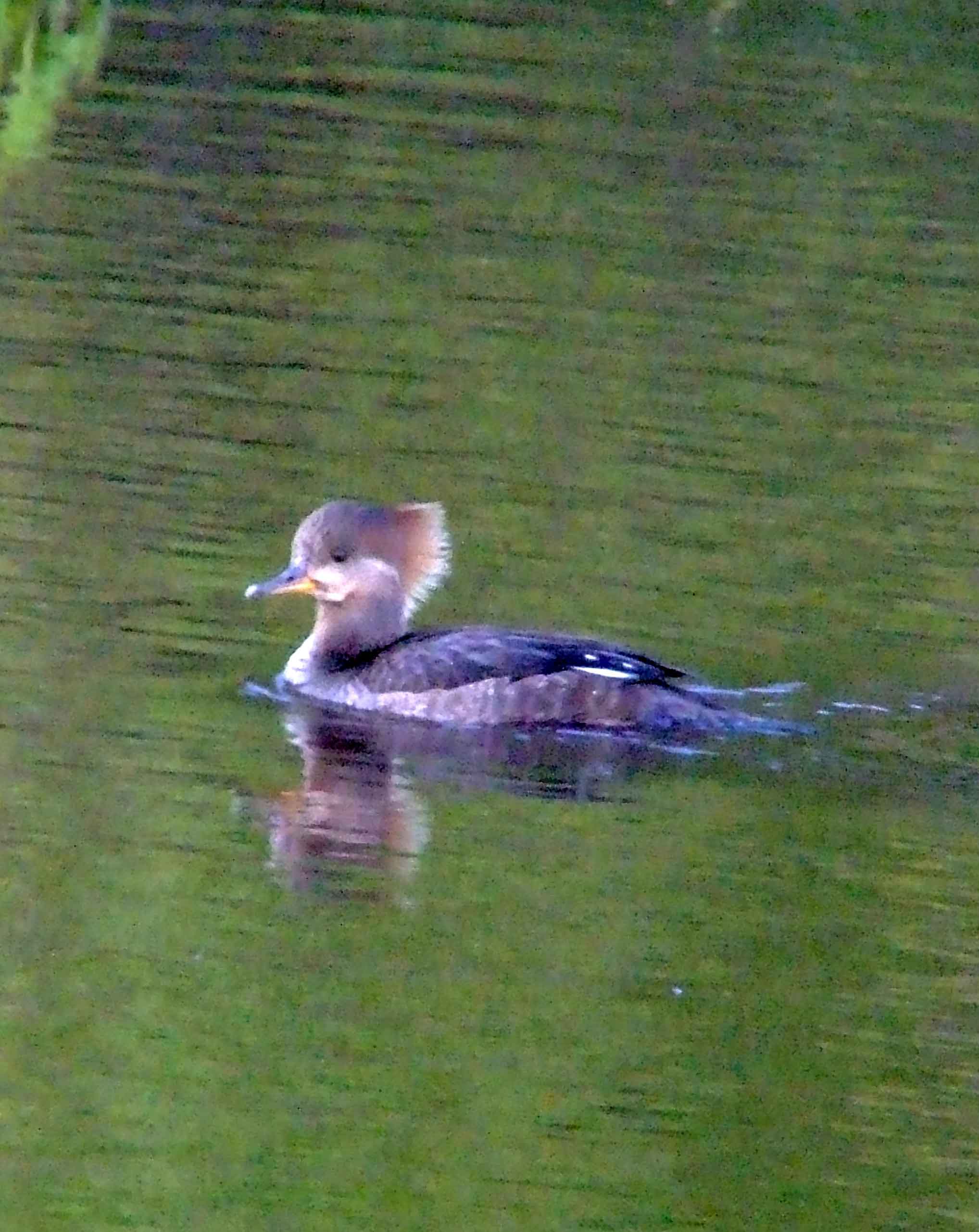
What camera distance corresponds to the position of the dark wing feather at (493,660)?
11.7 meters

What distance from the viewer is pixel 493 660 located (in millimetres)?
11891

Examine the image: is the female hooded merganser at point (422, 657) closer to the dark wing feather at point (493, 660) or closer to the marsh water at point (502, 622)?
the dark wing feather at point (493, 660)

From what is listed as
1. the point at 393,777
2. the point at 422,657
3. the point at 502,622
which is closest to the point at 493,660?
the point at 422,657

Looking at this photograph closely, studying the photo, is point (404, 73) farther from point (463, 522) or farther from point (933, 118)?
point (463, 522)

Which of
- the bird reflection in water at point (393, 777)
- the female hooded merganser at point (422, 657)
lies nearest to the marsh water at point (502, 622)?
the bird reflection in water at point (393, 777)

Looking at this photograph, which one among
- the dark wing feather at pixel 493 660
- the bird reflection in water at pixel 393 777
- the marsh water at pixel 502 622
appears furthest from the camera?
the dark wing feather at pixel 493 660

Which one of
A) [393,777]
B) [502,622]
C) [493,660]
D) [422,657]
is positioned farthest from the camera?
[502,622]

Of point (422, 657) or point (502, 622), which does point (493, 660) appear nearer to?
point (422, 657)

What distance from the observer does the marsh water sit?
823cm

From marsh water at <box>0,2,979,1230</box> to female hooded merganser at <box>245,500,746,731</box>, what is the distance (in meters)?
0.26

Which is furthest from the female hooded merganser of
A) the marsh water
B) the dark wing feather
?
the marsh water

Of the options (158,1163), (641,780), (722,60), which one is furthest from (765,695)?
(722,60)

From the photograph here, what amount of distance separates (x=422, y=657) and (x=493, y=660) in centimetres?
34

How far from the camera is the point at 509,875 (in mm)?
9961
